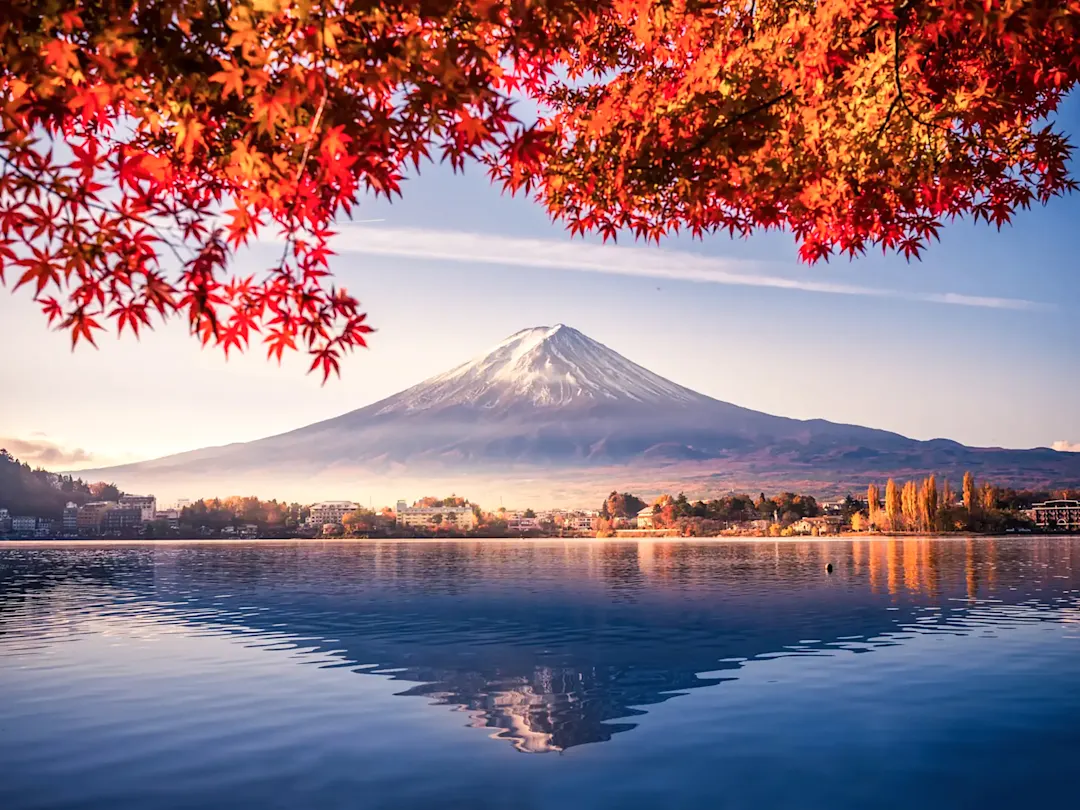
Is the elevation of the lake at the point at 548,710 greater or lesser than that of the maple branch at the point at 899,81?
lesser

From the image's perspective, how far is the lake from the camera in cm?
1053

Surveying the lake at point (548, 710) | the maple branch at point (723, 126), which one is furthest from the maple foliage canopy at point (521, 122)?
the lake at point (548, 710)

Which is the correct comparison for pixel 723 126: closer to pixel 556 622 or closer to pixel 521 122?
pixel 521 122

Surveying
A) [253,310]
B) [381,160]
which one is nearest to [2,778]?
[253,310]

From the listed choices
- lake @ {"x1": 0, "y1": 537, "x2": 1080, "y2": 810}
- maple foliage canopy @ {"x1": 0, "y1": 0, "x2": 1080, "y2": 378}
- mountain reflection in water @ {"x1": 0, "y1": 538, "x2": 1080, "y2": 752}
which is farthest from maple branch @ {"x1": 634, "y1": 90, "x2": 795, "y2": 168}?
mountain reflection in water @ {"x1": 0, "y1": 538, "x2": 1080, "y2": 752}

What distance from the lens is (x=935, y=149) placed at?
9.17 meters

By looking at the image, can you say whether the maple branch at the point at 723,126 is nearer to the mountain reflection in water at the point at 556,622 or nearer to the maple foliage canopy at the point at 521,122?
the maple foliage canopy at the point at 521,122

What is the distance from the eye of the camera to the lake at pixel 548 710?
10.5 metres

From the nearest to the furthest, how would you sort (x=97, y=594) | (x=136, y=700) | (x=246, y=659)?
(x=136, y=700)
(x=246, y=659)
(x=97, y=594)

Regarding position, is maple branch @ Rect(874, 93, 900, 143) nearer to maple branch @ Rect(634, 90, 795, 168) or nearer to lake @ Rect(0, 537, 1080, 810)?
maple branch @ Rect(634, 90, 795, 168)

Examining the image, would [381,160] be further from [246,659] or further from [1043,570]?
[1043,570]

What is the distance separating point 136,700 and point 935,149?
48.9 feet

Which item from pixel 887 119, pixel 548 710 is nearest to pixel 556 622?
pixel 548 710

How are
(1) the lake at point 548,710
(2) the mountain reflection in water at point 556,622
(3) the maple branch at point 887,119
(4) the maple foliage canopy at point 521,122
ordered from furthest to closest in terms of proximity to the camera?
(2) the mountain reflection in water at point 556,622
(1) the lake at point 548,710
(3) the maple branch at point 887,119
(4) the maple foliage canopy at point 521,122
